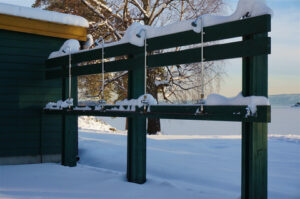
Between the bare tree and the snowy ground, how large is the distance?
6220 mm

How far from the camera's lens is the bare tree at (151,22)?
12884mm

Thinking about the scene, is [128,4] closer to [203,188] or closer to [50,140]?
[50,140]

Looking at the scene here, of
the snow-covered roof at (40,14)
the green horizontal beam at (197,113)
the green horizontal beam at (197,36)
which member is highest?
the snow-covered roof at (40,14)

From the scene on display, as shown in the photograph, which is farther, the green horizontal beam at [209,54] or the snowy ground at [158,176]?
the snowy ground at [158,176]

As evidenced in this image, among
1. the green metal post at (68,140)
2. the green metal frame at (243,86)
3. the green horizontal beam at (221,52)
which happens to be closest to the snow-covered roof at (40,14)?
the green metal post at (68,140)

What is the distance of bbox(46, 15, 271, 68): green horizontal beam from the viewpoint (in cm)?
311

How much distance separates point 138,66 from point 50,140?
10.3 feet

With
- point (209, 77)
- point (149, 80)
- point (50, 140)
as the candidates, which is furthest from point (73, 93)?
point (209, 77)

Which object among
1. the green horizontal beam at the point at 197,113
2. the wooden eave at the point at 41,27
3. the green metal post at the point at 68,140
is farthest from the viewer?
the wooden eave at the point at 41,27

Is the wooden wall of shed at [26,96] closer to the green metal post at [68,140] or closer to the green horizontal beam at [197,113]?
the green metal post at [68,140]

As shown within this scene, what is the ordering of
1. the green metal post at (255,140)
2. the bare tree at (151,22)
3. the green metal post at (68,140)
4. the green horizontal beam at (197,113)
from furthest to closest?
the bare tree at (151,22), the green metal post at (68,140), the green metal post at (255,140), the green horizontal beam at (197,113)

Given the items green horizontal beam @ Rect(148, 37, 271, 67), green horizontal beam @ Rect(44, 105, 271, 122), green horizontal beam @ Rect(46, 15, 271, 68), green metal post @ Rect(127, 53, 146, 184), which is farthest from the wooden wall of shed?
green horizontal beam @ Rect(148, 37, 271, 67)

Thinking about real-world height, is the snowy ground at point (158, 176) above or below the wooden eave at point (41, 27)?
below

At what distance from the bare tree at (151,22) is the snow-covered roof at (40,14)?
579 cm
